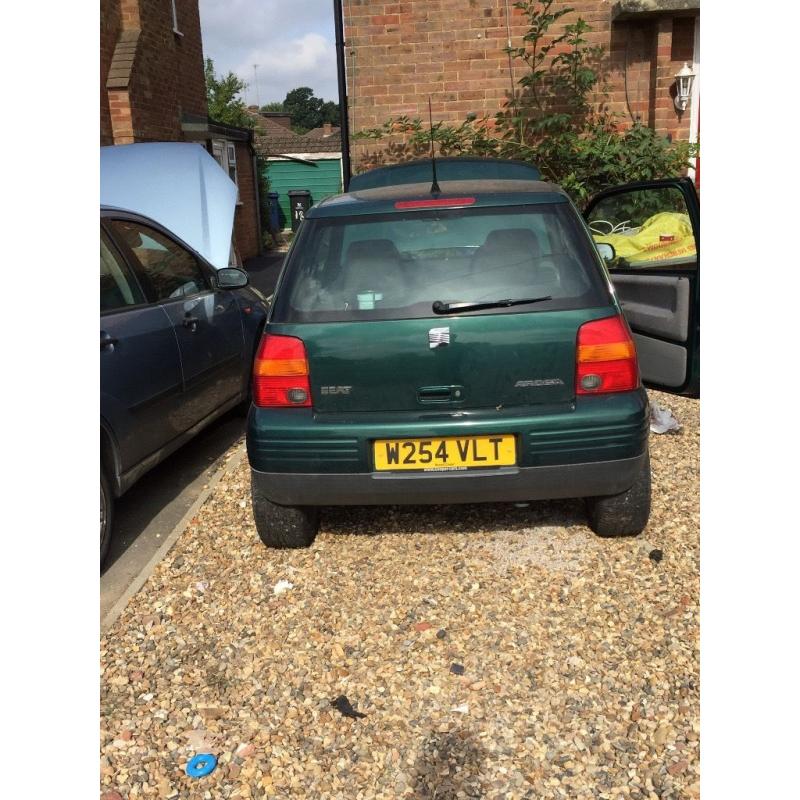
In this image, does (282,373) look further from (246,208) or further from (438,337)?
(246,208)

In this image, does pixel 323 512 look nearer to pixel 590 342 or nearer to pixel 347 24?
pixel 590 342

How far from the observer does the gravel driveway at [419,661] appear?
2.38 m

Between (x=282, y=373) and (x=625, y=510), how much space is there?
1.67 m

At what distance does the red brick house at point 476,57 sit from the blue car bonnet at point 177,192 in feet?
7.25

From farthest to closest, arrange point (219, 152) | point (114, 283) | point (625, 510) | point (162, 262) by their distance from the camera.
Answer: point (219, 152)
point (162, 262)
point (114, 283)
point (625, 510)

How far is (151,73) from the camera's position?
1200 cm

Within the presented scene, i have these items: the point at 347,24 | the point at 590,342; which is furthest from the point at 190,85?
the point at 590,342

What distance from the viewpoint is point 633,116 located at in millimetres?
9312

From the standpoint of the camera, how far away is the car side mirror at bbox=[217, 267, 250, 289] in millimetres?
5141

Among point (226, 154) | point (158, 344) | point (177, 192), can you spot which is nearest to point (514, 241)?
point (158, 344)

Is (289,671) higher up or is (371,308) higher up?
(371,308)

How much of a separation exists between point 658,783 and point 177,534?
8.71 feet

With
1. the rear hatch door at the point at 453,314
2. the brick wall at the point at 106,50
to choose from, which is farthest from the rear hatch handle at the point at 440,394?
the brick wall at the point at 106,50
